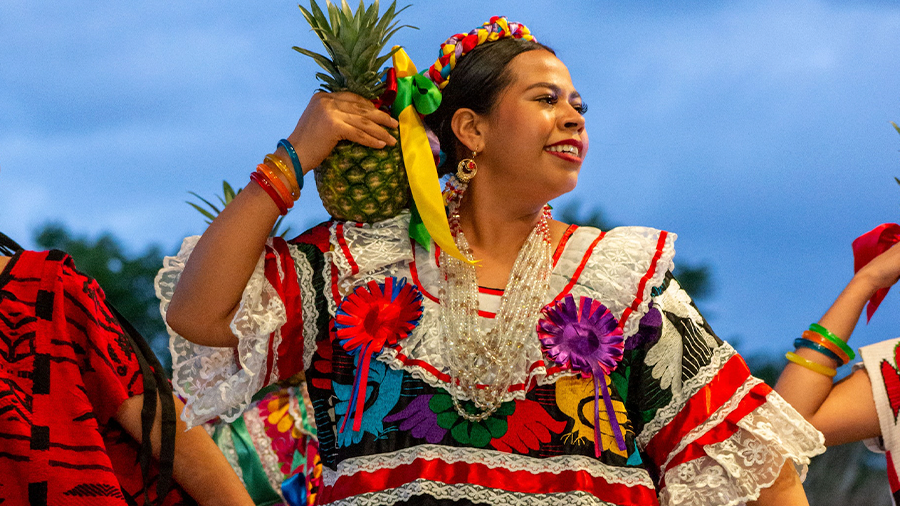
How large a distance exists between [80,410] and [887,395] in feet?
6.78

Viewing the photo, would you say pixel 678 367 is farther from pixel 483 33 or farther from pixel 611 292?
pixel 483 33

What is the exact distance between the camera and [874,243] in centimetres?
272

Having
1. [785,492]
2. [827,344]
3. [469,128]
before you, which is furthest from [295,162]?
[827,344]

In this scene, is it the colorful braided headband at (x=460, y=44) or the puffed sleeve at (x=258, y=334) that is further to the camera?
the colorful braided headband at (x=460, y=44)

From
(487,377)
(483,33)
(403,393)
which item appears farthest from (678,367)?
(483,33)

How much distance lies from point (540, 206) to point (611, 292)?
309 mm

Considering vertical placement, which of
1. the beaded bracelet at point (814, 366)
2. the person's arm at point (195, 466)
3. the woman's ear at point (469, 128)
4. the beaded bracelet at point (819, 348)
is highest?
the woman's ear at point (469, 128)

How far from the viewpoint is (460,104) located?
2332 mm

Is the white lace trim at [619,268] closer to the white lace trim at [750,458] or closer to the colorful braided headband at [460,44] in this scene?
the white lace trim at [750,458]

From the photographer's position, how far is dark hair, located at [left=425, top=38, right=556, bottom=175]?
2266 millimetres

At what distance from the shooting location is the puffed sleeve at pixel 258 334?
199cm

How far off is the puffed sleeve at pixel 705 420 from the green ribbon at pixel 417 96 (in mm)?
716

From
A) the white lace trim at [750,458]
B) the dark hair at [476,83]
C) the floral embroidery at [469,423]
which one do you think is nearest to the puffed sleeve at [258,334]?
the floral embroidery at [469,423]

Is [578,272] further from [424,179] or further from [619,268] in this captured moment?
[424,179]
